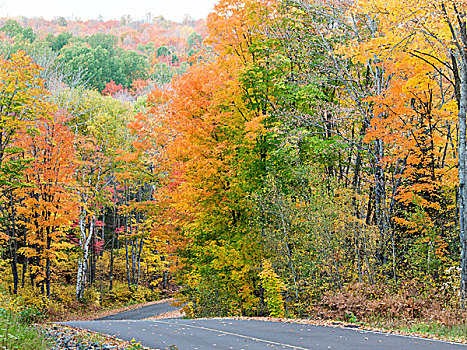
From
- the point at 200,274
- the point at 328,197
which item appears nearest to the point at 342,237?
the point at 328,197

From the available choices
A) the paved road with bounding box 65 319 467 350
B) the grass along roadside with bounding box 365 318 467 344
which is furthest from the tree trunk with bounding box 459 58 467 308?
the paved road with bounding box 65 319 467 350

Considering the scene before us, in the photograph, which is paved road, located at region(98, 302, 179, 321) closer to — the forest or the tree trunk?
the forest

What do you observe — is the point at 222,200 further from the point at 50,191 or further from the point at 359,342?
the point at 50,191

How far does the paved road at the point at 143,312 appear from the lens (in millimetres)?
23219

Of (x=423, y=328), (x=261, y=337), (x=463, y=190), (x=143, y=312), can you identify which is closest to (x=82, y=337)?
(x=261, y=337)

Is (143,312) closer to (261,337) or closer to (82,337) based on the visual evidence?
(82,337)

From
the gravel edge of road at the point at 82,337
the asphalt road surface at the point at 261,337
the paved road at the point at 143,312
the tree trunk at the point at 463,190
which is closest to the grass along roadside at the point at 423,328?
the asphalt road surface at the point at 261,337

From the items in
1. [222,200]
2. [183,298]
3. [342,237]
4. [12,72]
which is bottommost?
[183,298]

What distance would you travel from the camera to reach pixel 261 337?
9789mm

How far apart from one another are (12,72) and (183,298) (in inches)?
474

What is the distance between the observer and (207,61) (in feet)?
59.3

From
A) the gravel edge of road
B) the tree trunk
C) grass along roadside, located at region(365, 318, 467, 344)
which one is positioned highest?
the tree trunk

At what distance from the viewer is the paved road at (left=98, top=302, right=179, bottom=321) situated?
23.2 meters

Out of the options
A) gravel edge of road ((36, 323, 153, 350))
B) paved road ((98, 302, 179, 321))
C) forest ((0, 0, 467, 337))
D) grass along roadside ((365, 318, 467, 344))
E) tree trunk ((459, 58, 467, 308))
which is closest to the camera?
grass along roadside ((365, 318, 467, 344))
